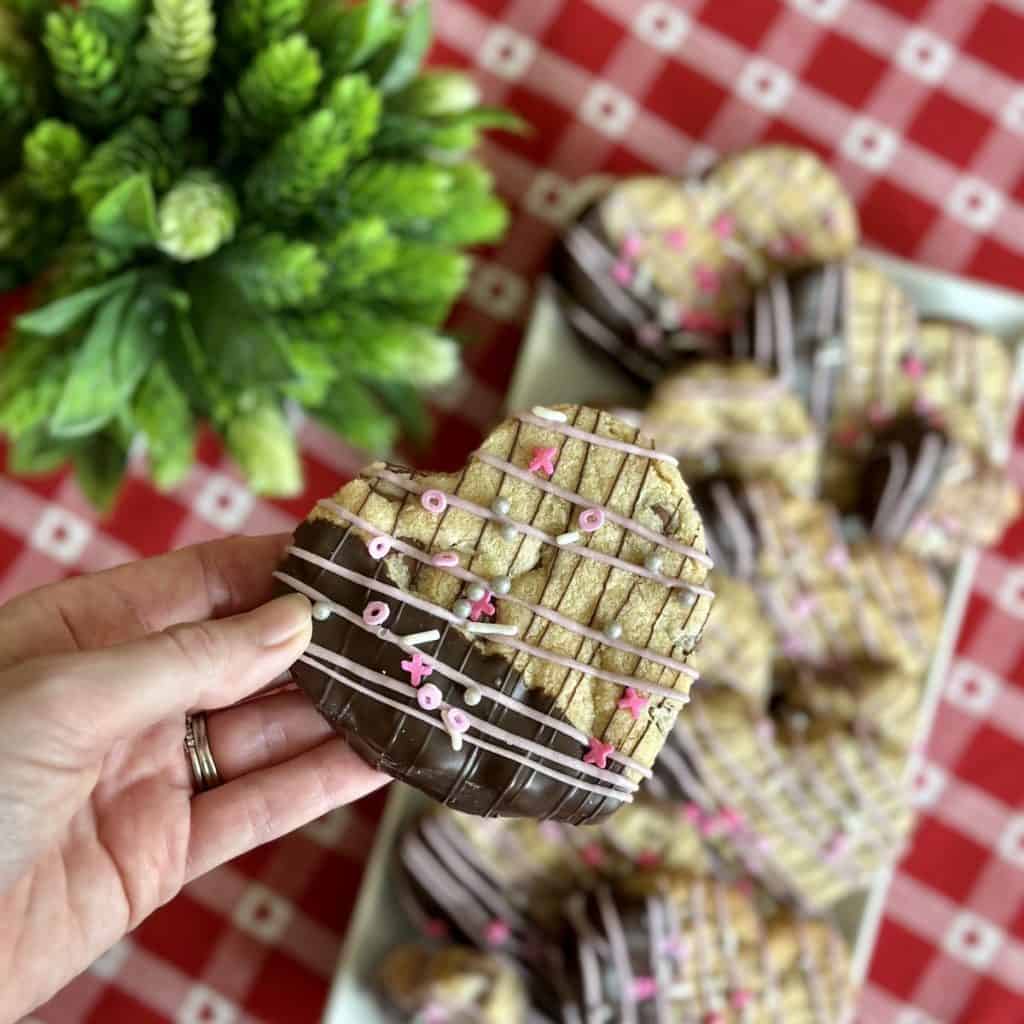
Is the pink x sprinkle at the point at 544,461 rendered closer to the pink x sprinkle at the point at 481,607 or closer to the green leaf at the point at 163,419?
the pink x sprinkle at the point at 481,607

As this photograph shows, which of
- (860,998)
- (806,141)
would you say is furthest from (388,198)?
(860,998)

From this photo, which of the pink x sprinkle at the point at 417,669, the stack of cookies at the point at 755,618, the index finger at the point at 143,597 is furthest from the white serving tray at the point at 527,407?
the pink x sprinkle at the point at 417,669

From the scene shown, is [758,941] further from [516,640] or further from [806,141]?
[806,141]

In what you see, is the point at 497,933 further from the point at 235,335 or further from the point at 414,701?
the point at 235,335

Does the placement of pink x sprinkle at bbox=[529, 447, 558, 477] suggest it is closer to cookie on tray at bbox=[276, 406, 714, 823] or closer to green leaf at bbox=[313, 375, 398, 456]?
cookie on tray at bbox=[276, 406, 714, 823]

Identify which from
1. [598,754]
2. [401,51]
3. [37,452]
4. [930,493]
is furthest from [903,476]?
[37,452]

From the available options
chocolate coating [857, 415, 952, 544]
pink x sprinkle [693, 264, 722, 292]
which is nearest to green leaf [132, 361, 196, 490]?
pink x sprinkle [693, 264, 722, 292]
